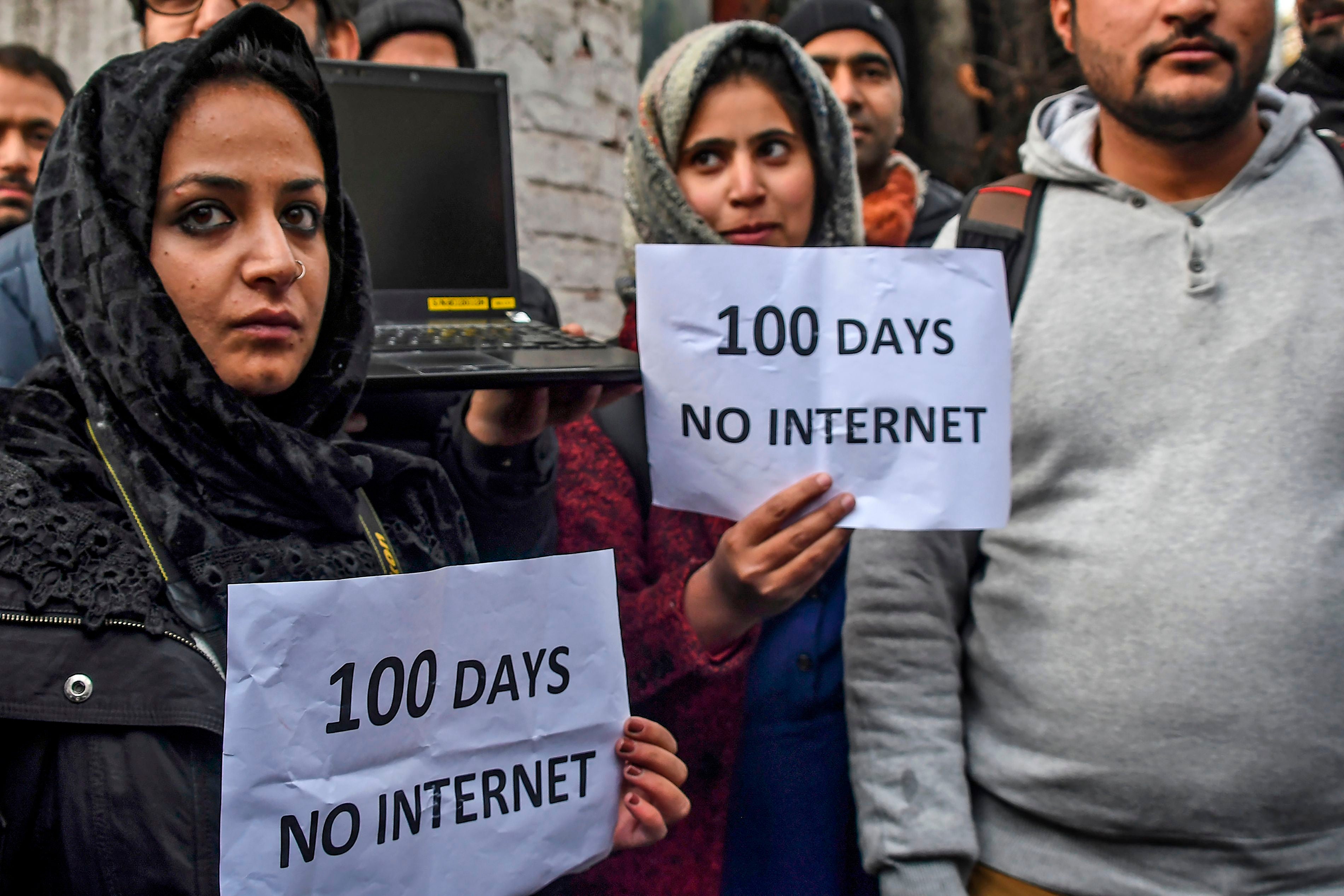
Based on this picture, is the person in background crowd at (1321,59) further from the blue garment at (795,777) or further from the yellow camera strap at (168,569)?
the yellow camera strap at (168,569)

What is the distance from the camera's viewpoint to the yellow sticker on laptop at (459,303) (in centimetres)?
170

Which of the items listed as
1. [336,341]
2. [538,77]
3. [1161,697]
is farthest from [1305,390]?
[538,77]

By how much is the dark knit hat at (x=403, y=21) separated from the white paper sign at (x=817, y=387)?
1480 millimetres

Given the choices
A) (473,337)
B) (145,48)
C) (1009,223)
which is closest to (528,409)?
(473,337)

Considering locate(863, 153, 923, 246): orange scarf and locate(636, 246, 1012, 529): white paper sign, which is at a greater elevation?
locate(863, 153, 923, 246): orange scarf

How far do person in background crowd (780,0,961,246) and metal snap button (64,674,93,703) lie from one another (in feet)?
7.41

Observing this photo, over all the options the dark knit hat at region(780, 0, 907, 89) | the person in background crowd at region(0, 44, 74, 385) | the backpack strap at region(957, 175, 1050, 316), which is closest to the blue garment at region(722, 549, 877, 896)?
the backpack strap at region(957, 175, 1050, 316)

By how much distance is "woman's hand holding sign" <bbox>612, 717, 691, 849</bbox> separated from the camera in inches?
47.8

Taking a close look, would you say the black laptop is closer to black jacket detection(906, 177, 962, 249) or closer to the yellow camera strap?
the yellow camera strap

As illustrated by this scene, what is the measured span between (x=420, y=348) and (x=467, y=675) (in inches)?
20.1

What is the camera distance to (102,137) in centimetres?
115

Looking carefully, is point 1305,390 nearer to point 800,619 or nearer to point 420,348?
point 800,619

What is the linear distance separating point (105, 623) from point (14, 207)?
1.54 metres

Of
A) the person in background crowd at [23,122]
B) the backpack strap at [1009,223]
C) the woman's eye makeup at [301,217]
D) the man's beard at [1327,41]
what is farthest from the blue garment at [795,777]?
the man's beard at [1327,41]
